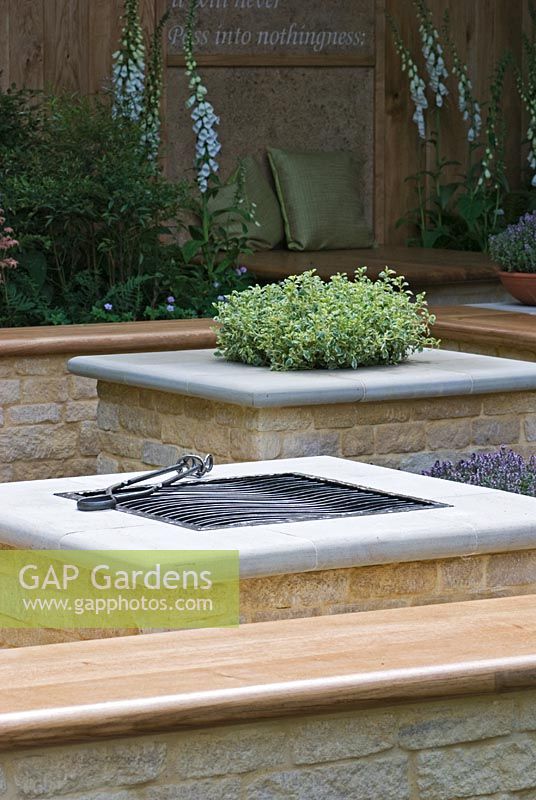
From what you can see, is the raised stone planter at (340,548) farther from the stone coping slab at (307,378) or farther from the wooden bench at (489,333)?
the wooden bench at (489,333)

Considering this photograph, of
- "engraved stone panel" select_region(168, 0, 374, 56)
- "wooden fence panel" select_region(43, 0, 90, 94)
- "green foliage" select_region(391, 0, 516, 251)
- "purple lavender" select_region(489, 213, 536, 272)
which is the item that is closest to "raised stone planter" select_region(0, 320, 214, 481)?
"purple lavender" select_region(489, 213, 536, 272)

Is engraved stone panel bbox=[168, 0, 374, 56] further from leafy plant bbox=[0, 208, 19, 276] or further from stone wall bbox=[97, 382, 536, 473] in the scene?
stone wall bbox=[97, 382, 536, 473]

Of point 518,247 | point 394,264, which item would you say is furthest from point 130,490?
point 394,264

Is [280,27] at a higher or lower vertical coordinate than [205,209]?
higher

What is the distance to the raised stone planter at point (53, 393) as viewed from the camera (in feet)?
22.1

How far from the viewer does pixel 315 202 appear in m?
10.2

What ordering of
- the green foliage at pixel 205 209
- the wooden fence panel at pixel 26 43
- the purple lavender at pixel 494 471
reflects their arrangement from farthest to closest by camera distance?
the wooden fence panel at pixel 26 43 → the green foliage at pixel 205 209 → the purple lavender at pixel 494 471

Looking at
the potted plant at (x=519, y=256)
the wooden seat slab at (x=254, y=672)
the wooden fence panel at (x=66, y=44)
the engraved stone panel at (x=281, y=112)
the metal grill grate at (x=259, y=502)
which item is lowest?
the wooden seat slab at (x=254, y=672)

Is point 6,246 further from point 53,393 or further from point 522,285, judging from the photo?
point 522,285

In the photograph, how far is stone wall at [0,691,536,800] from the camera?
2686 millimetres

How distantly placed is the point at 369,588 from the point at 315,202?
6654 mm

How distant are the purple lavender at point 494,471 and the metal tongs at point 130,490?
112cm

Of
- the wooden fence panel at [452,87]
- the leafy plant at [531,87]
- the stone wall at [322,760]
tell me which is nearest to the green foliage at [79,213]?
the wooden fence panel at [452,87]

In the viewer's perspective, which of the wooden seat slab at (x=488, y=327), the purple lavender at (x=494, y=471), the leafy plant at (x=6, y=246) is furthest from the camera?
the leafy plant at (x=6, y=246)
